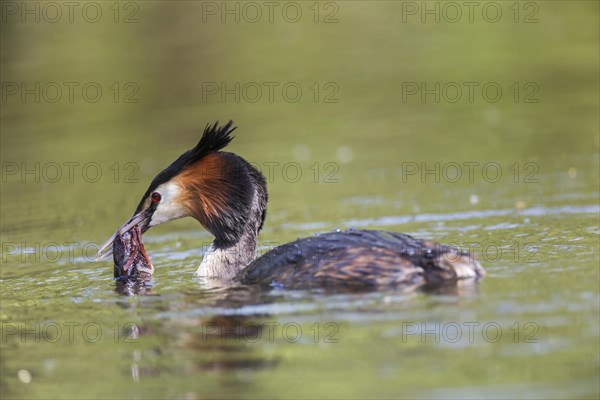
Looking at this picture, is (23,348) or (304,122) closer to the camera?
(23,348)

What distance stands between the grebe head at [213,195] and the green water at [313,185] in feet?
1.88

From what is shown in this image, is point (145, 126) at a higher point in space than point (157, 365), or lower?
higher

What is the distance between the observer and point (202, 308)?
8312 millimetres

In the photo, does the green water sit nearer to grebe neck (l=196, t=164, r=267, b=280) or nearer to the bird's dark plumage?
the bird's dark plumage

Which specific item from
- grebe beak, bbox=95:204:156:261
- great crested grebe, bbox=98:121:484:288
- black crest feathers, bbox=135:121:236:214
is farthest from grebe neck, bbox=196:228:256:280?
black crest feathers, bbox=135:121:236:214

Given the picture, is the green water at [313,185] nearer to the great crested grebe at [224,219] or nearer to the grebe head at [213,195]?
the great crested grebe at [224,219]

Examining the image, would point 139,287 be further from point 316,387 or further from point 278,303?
point 316,387

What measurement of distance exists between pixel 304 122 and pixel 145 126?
261 centimetres

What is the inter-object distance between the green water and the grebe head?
0.57 m

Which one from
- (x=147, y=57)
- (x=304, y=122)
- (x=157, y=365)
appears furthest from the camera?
(x=147, y=57)

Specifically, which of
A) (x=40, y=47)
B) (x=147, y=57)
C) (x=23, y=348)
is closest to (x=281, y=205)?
(x=23, y=348)

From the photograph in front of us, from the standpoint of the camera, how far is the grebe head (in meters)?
9.71

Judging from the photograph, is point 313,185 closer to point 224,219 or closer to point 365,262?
point 224,219

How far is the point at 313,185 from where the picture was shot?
44.5 feet
